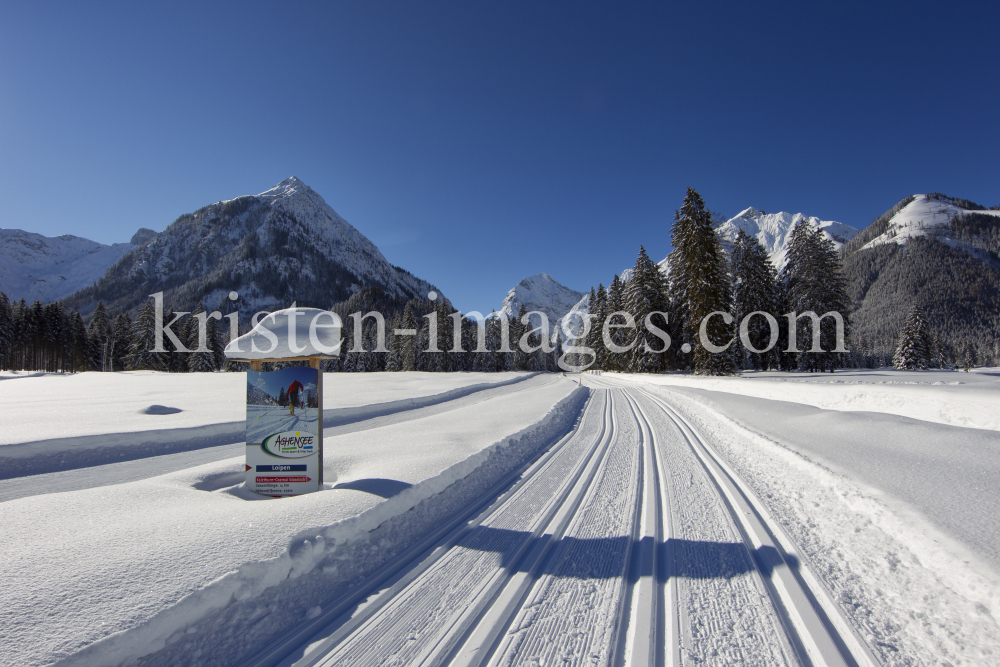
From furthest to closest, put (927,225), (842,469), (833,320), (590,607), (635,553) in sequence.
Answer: (927,225)
(833,320)
(842,469)
(635,553)
(590,607)

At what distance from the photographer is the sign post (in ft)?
16.9

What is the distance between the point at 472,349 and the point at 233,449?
182 feet

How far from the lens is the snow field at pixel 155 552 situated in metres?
2.08

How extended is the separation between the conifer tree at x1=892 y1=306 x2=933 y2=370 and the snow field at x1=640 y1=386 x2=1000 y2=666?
47.6 metres

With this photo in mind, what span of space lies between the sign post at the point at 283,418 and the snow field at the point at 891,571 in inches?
221

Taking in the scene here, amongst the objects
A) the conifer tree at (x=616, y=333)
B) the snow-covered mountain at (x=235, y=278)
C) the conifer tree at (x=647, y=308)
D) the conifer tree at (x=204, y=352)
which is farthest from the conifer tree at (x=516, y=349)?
the snow-covered mountain at (x=235, y=278)

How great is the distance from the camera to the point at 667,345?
123 ft

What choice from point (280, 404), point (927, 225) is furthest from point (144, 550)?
point (927, 225)

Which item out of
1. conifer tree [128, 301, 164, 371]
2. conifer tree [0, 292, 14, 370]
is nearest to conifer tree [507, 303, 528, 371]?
conifer tree [128, 301, 164, 371]

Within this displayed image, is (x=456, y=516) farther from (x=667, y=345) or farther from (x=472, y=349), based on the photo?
(x=472, y=349)

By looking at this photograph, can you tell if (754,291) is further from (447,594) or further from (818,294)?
(447,594)

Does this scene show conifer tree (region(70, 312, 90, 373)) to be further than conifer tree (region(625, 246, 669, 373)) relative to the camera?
Yes

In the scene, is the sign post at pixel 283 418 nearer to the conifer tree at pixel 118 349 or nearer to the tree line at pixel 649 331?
the tree line at pixel 649 331

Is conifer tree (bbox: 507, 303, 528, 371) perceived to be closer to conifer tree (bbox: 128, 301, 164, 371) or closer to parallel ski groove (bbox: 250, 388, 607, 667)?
conifer tree (bbox: 128, 301, 164, 371)
